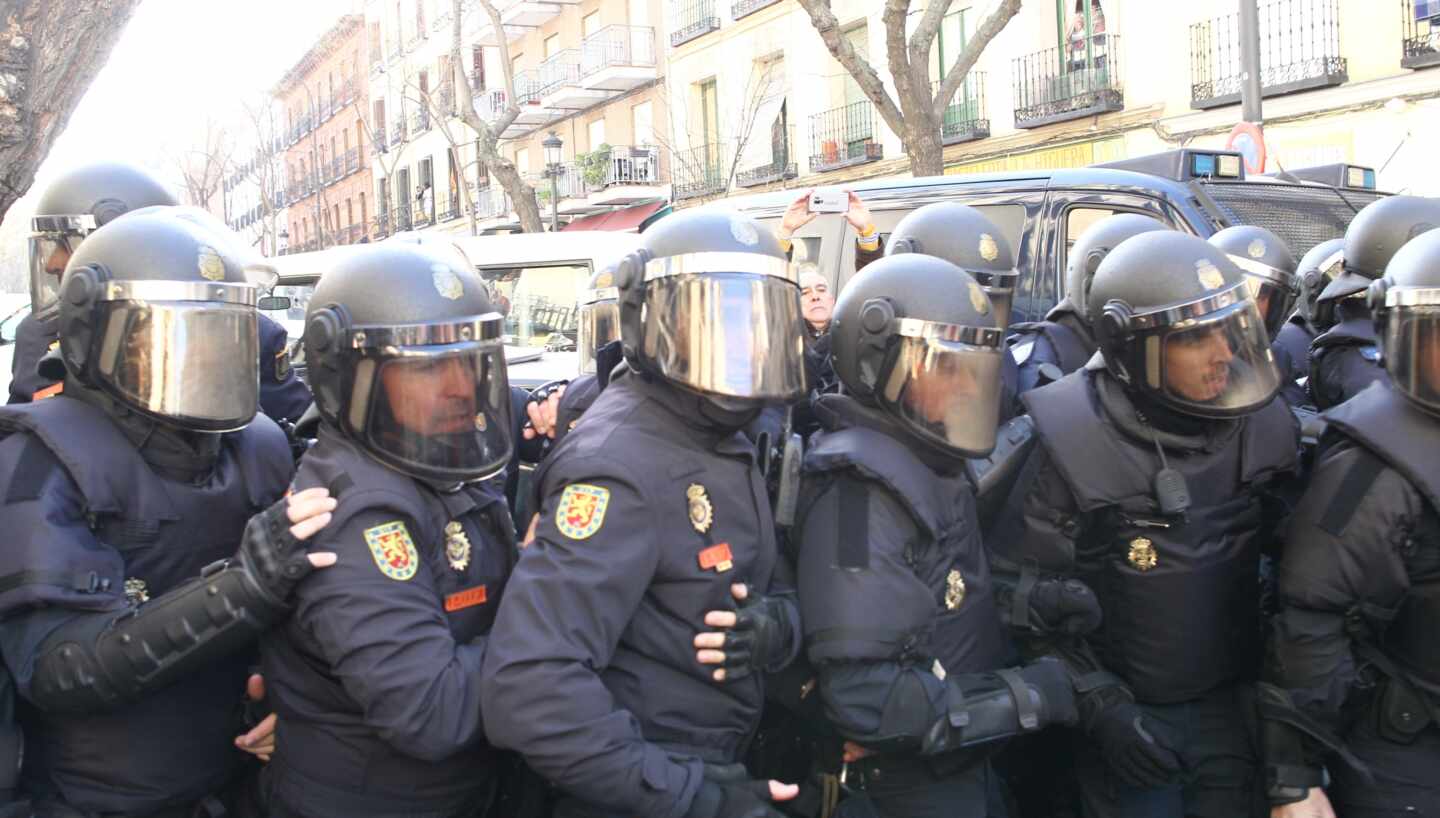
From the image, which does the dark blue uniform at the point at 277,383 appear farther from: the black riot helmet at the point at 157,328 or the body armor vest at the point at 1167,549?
the body armor vest at the point at 1167,549

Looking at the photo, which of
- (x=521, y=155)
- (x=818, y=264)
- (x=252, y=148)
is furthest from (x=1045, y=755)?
(x=252, y=148)

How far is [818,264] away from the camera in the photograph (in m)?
6.62

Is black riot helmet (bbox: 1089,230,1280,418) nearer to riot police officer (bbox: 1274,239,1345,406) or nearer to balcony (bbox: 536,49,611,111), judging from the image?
riot police officer (bbox: 1274,239,1345,406)

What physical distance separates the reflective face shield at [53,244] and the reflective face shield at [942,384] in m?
2.75

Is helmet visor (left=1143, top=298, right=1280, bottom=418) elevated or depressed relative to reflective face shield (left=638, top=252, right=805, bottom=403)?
depressed

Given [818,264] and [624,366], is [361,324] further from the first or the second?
[818,264]

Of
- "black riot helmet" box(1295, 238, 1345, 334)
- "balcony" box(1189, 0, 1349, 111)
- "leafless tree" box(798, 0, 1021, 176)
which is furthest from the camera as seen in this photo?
Result: "balcony" box(1189, 0, 1349, 111)

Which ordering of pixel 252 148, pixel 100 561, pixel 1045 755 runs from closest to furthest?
pixel 100 561, pixel 1045 755, pixel 252 148

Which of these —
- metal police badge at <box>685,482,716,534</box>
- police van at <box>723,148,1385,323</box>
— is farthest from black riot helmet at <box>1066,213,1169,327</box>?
metal police badge at <box>685,482,716,534</box>

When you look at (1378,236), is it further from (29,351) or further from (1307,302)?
(29,351)

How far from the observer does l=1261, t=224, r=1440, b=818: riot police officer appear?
262cm

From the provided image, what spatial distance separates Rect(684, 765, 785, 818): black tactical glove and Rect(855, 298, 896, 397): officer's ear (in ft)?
3.03

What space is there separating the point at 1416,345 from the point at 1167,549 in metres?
0.69

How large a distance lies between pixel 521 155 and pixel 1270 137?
863 inches
